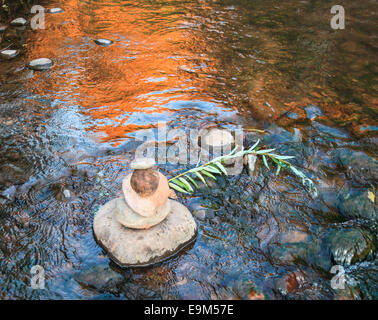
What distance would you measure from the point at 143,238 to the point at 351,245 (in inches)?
88.0

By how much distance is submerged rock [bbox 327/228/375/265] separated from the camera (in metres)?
3.72

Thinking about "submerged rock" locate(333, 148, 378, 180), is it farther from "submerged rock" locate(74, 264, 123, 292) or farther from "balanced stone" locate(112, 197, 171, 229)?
"submerged rock" locate(74, 264, 123, 292)

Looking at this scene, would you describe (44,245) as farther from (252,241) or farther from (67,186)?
(252,241)

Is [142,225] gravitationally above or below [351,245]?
above

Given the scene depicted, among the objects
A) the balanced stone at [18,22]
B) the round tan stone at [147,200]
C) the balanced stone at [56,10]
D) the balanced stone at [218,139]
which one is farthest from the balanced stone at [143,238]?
the balanced stone at [56,10]

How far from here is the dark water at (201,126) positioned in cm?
361

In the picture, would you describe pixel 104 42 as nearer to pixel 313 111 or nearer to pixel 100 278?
pixel 313 111

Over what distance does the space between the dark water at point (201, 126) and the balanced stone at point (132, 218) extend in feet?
1.43

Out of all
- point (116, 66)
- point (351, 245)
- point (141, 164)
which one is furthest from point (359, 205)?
point (116, 66)

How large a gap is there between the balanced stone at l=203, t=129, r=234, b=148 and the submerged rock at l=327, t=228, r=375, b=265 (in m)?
2.07

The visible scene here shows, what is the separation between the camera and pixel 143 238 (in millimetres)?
3643

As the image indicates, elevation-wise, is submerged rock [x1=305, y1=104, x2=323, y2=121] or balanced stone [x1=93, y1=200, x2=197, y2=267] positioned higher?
submerged rock [x1=305, y1=104, x2=323, y2=121]

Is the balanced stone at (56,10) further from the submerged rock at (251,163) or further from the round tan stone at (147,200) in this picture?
the round tan stone at (147,200)

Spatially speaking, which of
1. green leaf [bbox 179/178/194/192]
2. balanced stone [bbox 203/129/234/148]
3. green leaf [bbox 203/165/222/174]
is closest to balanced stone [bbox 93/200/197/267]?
green leaf [bbox 179/178/194/192]
